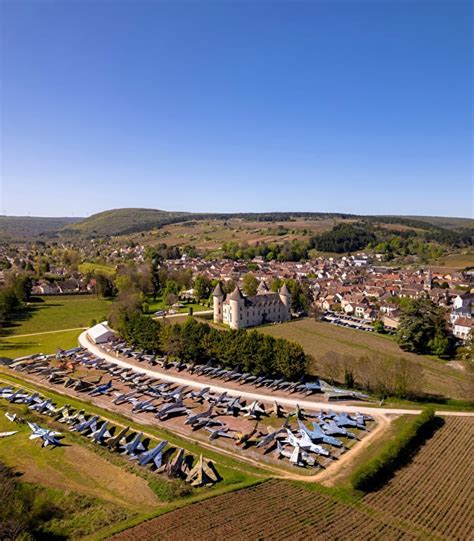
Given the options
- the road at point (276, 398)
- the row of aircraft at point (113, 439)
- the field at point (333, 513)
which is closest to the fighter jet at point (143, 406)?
the row of aircraft at point (113, 439)

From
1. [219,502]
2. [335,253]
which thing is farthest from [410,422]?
[335,253]

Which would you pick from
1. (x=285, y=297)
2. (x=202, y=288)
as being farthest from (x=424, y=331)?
(x=202, y=288)

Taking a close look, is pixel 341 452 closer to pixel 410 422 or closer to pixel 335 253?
pixel 410 422

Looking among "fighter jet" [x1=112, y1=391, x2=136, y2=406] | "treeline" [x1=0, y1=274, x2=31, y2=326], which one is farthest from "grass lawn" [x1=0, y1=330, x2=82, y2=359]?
"fighter jet" [x1=112, y1=391, x2=136, y2=406]

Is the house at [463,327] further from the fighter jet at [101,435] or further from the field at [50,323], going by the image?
the field at [50,323]

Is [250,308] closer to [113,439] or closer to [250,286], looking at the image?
[250,286]

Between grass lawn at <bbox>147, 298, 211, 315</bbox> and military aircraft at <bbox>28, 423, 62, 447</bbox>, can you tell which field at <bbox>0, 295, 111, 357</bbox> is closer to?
grass lawn at <bbox>147, 298, 211, 315</bbox>
